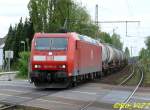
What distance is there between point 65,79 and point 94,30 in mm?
50717

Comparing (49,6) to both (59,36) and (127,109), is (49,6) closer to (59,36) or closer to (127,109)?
(59,36)

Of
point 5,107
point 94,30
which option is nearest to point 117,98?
point 5,107

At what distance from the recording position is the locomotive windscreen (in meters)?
28.6

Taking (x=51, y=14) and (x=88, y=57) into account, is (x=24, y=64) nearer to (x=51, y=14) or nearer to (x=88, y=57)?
(x=88, y=57)

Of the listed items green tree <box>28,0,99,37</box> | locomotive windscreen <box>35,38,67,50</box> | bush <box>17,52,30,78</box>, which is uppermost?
green tree <box>28,0,99,37</box>

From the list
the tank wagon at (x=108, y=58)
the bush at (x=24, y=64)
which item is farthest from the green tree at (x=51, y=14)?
the bush at (x=24, y=64)

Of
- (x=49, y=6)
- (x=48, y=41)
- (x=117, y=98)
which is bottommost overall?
(x=117, y=98)

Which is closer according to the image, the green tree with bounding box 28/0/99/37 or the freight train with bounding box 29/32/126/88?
the freight train with bounding box 29/32/126/88

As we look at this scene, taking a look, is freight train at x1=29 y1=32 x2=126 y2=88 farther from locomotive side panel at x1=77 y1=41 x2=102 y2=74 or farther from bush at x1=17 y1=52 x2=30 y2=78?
bush at x1=17 y1=52 x2=30 y2=78

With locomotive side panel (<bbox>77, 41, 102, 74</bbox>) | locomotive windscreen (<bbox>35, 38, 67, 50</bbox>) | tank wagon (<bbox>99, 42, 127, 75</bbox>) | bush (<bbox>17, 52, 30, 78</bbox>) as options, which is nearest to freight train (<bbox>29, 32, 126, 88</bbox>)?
locomotive windscreen (<bbox>35, 38, 67, 50</bbox>)

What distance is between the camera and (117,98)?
23.1 m

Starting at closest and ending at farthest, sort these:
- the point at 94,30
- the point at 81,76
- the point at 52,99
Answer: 1. the point at 52,99
2. the point at 81,76
3. the point at 94,30

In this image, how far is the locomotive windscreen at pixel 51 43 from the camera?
2858cm

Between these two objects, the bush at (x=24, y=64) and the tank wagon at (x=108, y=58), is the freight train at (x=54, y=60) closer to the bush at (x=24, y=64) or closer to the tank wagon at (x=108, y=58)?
the bush at (x=24, y=64)
